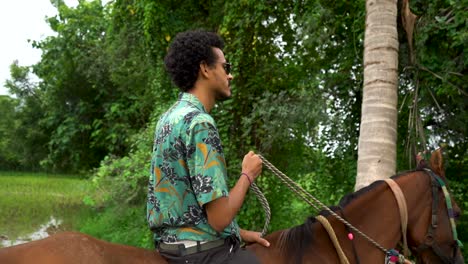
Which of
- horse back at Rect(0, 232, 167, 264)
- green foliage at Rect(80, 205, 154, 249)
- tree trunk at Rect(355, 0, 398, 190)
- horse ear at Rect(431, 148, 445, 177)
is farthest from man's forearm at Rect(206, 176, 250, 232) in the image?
Answer: green foliage at Rect(80, 205, 154, 249)

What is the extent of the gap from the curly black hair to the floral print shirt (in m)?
0.10

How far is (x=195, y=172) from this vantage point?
7.97 feet

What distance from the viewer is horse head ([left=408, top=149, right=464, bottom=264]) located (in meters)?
3.12

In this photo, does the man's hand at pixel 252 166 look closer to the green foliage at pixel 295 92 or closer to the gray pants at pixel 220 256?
the gray pants at pixel 220 256

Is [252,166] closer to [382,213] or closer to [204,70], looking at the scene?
[204,70]

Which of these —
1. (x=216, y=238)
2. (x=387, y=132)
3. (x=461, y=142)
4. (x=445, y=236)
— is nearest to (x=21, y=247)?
(x=216, y=238)

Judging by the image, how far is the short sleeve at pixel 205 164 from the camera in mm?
2408

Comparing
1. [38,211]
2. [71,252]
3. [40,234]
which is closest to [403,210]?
[71,252]

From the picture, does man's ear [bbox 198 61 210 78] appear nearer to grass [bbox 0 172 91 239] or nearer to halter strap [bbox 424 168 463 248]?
halter strap [bbox 424 168 463 248]

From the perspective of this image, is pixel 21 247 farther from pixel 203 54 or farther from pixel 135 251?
pixel 203 54

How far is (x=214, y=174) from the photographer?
242 centimetres

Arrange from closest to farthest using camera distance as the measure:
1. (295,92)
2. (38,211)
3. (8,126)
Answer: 1. (295,92)
2. (38,211)
3. (8,126)

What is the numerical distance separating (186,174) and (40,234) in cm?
1214

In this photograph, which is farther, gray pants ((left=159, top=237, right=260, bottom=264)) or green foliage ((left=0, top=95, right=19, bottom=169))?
green foliage ((left=0, top=95, right=19, bottom=169))
